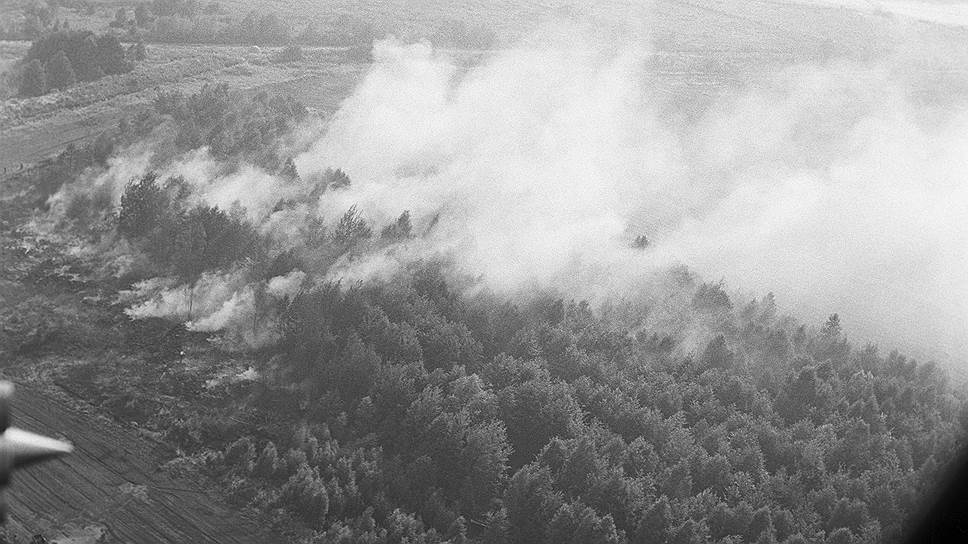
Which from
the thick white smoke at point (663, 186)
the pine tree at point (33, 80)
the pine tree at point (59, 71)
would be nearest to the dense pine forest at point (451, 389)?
the thick white smoke at point (663, 186)

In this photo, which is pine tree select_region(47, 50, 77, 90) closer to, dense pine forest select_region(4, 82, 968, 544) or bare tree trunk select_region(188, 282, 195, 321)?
dense pine forest select_region(4, 82, 968, 544)

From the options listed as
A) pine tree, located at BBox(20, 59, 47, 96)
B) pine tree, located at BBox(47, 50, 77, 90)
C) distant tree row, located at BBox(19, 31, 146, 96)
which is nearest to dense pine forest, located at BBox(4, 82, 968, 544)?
pine tree, located at BBox(20, 59, 47, 96)

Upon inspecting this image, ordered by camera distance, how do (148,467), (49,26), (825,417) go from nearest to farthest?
1. (148,467)
2. (825,417)
3. (49,26)

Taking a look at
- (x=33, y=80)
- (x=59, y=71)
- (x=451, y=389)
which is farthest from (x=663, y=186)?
(x=33, y=80)

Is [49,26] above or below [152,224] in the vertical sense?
above

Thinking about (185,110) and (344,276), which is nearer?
(344,276)

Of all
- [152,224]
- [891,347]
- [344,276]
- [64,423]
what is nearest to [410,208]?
[344,276]

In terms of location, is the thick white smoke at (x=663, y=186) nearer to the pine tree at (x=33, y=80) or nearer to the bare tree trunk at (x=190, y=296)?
the bare tree trunk at (x=190, y=296)

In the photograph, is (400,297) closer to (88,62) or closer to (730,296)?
(730,296)
